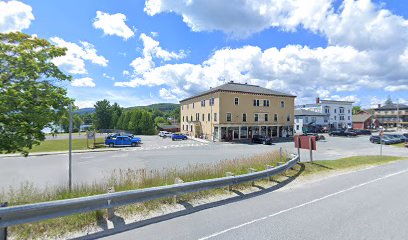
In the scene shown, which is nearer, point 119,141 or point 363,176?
point 363,176

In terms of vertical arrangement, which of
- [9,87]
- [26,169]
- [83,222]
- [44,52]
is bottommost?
[26,169]

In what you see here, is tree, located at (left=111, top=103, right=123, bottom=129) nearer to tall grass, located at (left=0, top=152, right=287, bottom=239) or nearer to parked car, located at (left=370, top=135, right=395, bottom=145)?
parked car, located at (left=370, top=135, right=395, bottom=145)

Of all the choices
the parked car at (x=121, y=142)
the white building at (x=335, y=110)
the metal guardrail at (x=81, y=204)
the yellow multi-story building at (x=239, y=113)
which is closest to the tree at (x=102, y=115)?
the yellow multi-story building at (x=239, y=113)

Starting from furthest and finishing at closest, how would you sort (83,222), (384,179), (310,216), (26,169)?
(26,169)
(384,179)
(310,216)
(83,222)

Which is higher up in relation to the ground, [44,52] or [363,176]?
[44,52]

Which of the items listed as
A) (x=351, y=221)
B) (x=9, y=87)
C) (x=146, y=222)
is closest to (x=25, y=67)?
(x=9, y=87)

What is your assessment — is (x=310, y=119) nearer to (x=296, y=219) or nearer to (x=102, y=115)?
(x=296, y=219)

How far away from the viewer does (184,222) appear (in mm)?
5695

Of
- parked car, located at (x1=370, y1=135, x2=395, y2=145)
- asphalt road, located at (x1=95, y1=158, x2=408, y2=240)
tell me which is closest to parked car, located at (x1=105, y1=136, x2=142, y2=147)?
asphalt road, located at (x1=95, y1=158, x2=408, y2=240)

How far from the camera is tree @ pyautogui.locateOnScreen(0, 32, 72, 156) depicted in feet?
21.0

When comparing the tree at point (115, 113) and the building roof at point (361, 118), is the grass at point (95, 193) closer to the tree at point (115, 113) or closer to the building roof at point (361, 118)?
the tree at point (115, 113)

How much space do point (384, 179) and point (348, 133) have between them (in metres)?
52.3

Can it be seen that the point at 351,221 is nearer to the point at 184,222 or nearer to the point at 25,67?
the point at 184,222

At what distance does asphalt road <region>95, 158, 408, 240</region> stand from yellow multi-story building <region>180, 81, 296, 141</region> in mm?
36915
